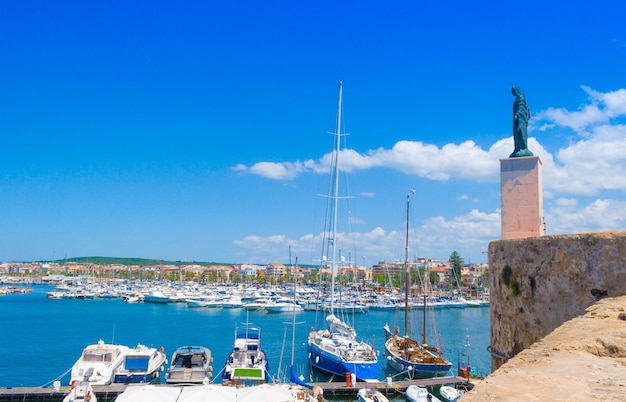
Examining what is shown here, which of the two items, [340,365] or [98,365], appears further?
[340,365]

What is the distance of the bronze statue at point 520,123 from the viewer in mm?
11758

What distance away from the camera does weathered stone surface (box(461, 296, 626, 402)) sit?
3.53 m

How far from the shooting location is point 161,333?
49.7 meters

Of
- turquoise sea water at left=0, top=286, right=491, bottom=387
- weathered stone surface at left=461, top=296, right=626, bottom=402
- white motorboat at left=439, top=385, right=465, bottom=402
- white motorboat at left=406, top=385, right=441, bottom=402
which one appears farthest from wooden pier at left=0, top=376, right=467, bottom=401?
weathered stone surface at left=461, top=296, right=626, bottom=402

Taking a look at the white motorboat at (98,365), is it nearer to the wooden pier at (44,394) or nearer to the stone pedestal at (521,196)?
the wooden pier at (44,394)

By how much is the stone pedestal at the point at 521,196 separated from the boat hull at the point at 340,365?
1672 centimetres

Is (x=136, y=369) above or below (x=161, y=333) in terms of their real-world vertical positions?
above

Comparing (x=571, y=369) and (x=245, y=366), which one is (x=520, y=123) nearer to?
(x=571, y=369)

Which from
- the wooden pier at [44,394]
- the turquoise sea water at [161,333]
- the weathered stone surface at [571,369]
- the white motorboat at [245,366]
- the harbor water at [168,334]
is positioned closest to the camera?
the weathered stone surface at [571,369]

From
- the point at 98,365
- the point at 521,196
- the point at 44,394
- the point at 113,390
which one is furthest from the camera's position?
the point at 98,365

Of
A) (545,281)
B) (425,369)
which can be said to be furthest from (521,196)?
(425,369)

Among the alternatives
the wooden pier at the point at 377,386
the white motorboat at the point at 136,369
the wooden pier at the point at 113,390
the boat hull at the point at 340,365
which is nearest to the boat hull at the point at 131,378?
the white motorboat at the point at 136,369

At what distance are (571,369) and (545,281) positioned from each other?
160 inches

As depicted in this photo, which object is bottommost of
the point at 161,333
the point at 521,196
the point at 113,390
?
the point at 161,333
